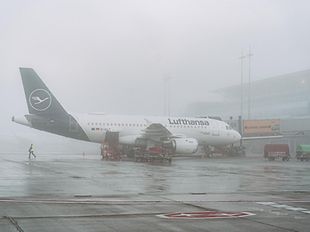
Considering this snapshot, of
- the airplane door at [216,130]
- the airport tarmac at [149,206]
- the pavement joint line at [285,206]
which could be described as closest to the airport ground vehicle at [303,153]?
the airplane door at [216,130]

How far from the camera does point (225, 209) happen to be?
38.5 ft

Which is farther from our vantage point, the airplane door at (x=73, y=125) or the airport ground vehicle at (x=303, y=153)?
the airport ground vehicle at (x=303, y=153)

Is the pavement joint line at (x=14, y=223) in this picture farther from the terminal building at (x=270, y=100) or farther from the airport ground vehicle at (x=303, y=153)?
the terminal building at (x=270, y=100)

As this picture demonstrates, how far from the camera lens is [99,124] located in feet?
144

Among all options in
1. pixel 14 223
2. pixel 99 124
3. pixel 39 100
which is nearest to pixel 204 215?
pixel 14 223

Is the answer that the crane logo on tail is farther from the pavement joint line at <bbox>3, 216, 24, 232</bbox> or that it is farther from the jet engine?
the pavement joint line at <bbox>3, 216, 24, 232</bbox>

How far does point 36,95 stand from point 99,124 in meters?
6.19

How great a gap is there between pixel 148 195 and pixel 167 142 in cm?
2860

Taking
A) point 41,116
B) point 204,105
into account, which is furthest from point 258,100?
point 41,116

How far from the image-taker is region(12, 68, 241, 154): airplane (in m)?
41.5

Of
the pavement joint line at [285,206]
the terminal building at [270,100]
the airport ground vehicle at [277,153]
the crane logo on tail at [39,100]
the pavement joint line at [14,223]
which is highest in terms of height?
the terminal building at [270,100]

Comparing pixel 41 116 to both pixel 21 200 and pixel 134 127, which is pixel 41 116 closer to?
pixel 134 127

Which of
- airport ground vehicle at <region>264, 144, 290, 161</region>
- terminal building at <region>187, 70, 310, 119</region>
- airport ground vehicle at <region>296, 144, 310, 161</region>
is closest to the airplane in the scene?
airport ground vehicle at <region>264, 144, 290, 161</region>

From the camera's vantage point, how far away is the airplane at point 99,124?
41.5 m
